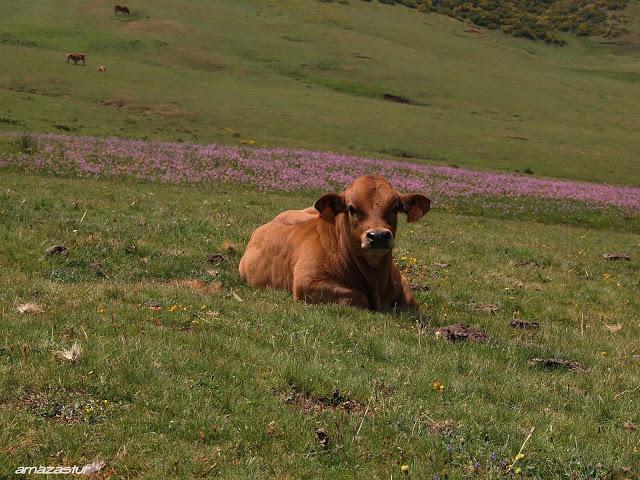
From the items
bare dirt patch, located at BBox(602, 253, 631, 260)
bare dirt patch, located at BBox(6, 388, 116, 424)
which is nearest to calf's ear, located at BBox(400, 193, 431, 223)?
bare dirt patch, located at BBox(6, 388, 116, 424)

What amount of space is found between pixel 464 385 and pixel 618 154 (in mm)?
61242

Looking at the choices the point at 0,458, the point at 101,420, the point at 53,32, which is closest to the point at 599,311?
the point at 101,420

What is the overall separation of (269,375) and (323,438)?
4.27 ft

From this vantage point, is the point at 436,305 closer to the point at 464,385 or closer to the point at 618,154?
the point at 464,385

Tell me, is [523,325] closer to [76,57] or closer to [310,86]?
[76,57]

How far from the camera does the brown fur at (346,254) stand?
33.6 ft

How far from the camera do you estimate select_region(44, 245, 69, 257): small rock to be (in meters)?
12.3

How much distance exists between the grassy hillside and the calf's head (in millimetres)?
34467

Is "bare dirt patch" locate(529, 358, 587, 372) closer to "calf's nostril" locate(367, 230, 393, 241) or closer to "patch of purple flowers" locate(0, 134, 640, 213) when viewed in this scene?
"calf's nostril" locate(367, 230, 393, 241)

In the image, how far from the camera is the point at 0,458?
4.92 meters

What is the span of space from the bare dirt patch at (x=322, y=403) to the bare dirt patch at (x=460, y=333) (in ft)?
10.5

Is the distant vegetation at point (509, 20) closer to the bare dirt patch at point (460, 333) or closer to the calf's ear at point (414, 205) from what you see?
the calf's ear at point (414, 205)

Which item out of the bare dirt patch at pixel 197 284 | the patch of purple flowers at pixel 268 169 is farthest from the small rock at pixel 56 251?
the patch of purple flowers at pixel 268 169

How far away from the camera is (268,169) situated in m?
34.5
